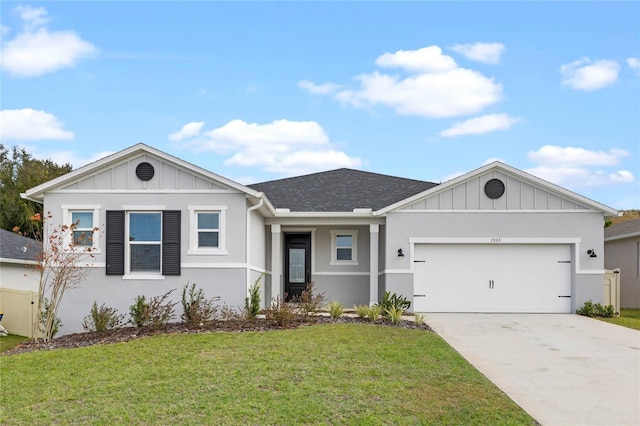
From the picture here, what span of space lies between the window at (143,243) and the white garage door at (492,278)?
22.4 feet

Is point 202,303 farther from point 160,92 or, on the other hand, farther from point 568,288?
point 568,288

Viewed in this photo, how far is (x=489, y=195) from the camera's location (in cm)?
1805

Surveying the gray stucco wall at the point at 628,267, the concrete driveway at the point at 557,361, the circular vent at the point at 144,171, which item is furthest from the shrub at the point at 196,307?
the gray stucco wall at the point at 628,267

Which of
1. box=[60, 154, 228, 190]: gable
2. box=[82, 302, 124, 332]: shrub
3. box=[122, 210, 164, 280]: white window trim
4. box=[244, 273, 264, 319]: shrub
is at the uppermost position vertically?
box=[60, 154, 228, 190]: gable

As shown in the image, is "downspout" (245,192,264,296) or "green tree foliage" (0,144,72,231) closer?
"downspout" (245,192,264,296)

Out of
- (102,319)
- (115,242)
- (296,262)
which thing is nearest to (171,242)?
(115,242)

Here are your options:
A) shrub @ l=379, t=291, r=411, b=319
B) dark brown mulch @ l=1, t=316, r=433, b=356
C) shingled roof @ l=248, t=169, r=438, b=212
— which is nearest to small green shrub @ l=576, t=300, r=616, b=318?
shrub @ l=379, t=291, r=411, b=319

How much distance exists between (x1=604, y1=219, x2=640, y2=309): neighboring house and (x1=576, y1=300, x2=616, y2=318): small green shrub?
20.0 ft

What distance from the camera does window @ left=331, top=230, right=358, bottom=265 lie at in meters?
20.3

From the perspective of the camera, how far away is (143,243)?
51.4 feet

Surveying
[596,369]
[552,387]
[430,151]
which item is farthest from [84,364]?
[430,151]

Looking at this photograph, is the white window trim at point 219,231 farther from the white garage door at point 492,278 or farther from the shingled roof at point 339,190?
the white garage door at point 492,278

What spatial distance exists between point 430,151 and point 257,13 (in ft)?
23.6

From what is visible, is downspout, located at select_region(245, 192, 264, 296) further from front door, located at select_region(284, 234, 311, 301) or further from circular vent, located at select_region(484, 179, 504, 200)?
circular vent, located at select_region(484, 179, 504, 200)
